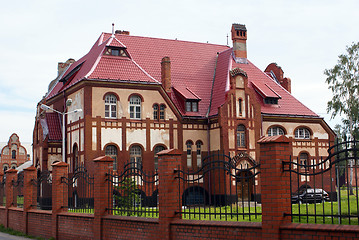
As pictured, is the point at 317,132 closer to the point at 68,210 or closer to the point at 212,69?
the point at 212,69

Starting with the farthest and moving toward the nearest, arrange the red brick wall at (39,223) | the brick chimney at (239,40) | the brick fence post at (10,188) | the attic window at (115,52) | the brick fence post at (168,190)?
the brick chimney at (239,40) → the attic window at (115,52) → the brick fence post at (10,188) → the red brick wall at (39,223) → the brick fence post at (168,190)

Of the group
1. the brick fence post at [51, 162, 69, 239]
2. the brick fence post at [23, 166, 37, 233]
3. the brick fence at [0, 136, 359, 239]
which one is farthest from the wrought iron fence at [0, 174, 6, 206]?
the brick fence post at [51, 162, 69, 239]

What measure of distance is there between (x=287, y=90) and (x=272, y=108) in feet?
16.9

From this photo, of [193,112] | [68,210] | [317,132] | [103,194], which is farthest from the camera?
[317,132]

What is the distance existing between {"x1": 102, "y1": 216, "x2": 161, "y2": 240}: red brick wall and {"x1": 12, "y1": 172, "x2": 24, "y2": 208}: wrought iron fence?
28.3ft

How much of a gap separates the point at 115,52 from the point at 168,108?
531 cm

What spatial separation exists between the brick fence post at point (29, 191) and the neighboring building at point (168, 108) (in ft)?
34.7

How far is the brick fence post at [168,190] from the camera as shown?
39.9 ft

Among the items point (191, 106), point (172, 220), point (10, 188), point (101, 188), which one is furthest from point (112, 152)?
point (172, 220)

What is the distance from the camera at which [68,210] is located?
17844 millimetres

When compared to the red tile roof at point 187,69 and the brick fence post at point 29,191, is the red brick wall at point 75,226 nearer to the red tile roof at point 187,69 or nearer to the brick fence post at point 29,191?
the brick fence post at point 29,191

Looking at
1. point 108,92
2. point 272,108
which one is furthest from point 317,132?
point 108,92

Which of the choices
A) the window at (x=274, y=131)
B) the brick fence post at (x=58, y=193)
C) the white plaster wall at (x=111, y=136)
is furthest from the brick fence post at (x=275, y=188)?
the window at (x=274, y=131)

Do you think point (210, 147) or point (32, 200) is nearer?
point (32, 200)
